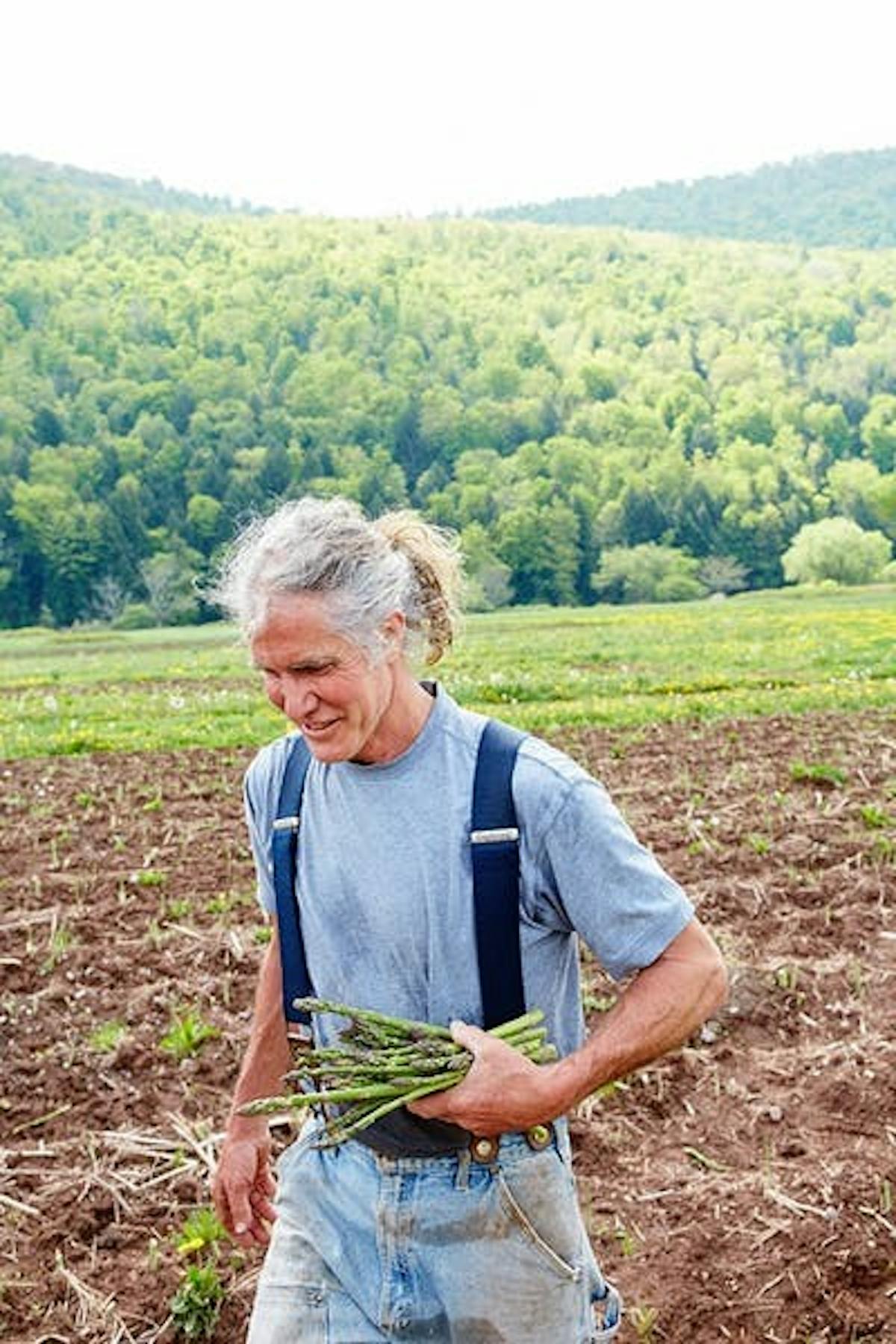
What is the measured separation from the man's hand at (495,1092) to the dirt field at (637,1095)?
194 centimetres

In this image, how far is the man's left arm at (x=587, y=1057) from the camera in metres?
2.62

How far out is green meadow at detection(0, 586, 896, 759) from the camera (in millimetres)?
17422

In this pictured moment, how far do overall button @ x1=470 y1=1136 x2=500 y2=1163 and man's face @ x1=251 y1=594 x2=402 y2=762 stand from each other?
2.49ft

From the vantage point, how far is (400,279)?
154 metres

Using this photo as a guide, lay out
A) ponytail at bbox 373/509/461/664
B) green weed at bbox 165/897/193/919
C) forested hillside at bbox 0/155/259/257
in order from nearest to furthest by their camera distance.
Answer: ponytail at bbox 373/509/461/664
green weed at bbox 165/897/193/919
forested hillside at bbox 0/155/259/257

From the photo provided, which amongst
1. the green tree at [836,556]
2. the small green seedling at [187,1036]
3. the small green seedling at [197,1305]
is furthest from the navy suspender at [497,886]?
the green tree at [836,556]

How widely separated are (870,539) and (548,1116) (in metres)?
96.9

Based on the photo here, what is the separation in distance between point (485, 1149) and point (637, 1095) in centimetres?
320

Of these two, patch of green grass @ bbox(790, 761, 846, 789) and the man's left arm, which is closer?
→ the man's left arm

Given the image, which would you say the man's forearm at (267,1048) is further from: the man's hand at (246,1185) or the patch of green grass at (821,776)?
the patch of green grass at (821,776)

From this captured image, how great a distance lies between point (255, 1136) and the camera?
11.0ft

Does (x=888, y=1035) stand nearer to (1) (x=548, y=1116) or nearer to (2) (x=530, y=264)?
(1) (x=548, y=1116)

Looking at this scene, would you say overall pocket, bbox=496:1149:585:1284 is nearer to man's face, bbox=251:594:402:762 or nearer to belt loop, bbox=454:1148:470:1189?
belt loop, bbox=454:1148:470:1189

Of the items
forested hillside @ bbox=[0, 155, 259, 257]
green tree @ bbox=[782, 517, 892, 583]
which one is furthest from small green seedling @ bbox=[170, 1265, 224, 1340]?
forested hillside @ bbox=[0, 155, 259, 257]
